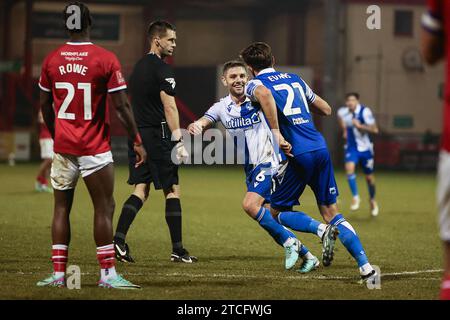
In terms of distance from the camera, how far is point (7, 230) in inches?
492

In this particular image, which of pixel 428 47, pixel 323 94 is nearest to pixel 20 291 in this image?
pixel 428 47

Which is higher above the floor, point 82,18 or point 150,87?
A: point 82,18

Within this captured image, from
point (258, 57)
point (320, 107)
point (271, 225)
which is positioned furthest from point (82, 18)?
point (271, 225)

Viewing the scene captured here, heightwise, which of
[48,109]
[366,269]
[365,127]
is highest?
[48,109]

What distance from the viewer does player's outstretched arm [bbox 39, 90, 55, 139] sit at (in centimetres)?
763

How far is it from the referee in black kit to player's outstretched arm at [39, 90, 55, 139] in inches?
79.4

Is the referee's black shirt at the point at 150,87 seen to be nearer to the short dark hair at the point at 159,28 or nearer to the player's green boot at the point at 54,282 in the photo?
the short dark hair at the point at 159,28

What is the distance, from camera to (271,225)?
8969 millimetres

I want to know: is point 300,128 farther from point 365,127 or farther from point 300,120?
point 365,127

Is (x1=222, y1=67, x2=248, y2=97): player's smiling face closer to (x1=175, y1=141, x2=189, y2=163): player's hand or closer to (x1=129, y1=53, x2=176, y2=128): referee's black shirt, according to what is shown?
(x1=129, y1=53, x2=176, y2=128): referee's black shirt

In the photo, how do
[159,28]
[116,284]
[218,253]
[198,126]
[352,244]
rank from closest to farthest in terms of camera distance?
[116,284] < [352,244] < [198,126] < [159,28] < [218,253]

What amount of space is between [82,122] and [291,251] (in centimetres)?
Result: 263

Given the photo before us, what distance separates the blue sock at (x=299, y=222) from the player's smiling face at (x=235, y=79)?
144cm

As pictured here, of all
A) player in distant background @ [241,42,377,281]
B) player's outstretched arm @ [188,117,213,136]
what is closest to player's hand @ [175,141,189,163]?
player's outstretched arm @ [188,117,213,136]
